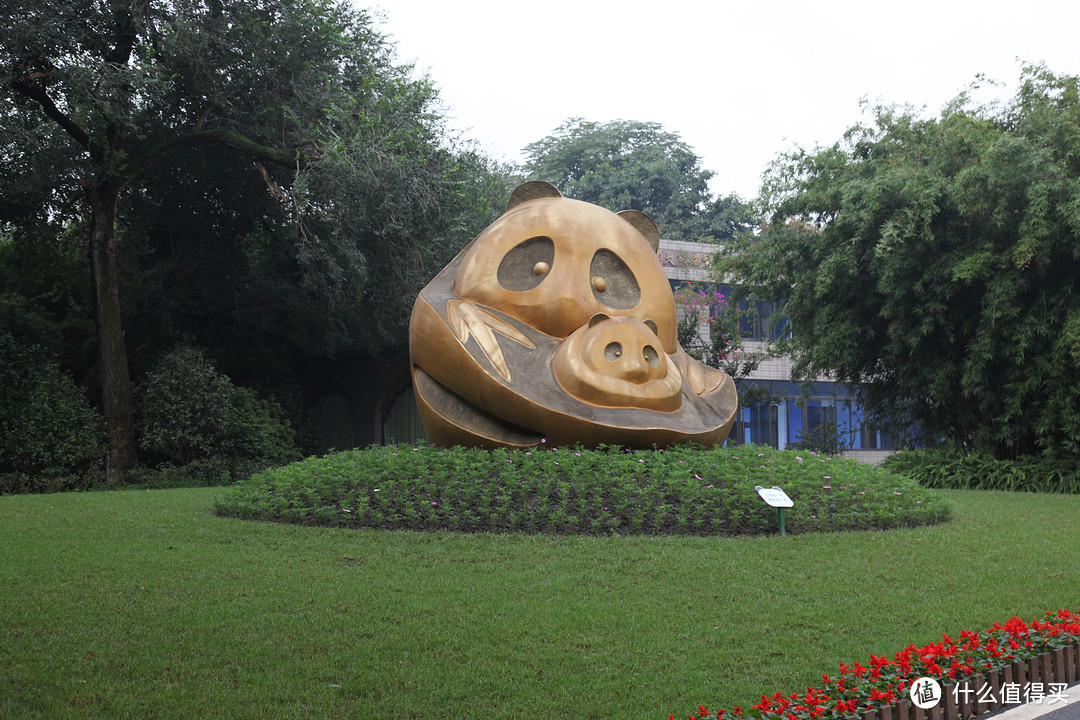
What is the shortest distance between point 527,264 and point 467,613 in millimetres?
6319

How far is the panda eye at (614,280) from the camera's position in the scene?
11.4 meters

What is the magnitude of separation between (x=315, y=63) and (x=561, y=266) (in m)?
9.64

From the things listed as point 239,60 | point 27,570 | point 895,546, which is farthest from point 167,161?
point 895,546

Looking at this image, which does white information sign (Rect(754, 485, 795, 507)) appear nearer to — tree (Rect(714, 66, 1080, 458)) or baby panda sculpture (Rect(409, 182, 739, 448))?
baby panda sculpture (Rect(409, 182, 739, 448))

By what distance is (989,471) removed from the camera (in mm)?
16266

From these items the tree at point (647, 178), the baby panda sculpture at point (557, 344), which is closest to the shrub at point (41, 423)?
the baby panda sculpture at point (557, 344)

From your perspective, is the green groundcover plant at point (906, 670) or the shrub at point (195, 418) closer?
the green groundcover plant at point (906, 670)

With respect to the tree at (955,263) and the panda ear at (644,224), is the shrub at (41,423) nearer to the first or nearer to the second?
the panda ear at (644,224)

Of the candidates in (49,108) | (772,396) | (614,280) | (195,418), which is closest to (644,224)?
(614,280)

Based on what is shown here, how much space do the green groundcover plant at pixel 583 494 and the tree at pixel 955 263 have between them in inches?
227

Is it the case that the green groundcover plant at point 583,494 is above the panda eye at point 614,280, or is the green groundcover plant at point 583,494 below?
below

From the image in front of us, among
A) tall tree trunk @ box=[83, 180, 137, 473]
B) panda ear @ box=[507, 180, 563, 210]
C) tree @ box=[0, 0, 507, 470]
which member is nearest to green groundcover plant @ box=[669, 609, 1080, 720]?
panda ear @ box=[507, 180, 563, 210]

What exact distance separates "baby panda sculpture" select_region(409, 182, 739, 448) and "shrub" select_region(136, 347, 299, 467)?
8087 mm

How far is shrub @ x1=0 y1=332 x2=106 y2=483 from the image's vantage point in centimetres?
1559
